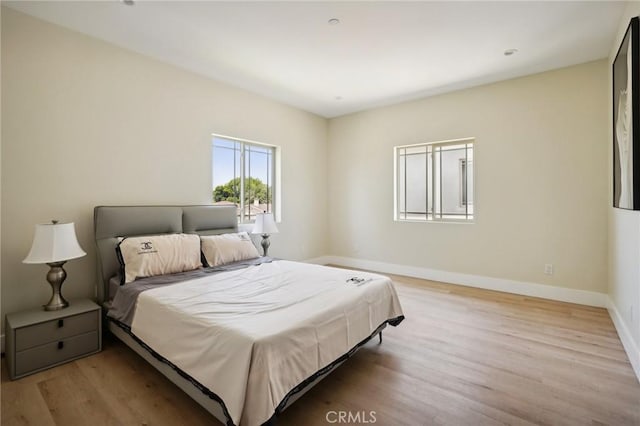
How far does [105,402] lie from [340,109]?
4902 millimetres

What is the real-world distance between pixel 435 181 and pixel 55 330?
4.80 meters

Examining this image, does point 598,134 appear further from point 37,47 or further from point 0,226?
point 0,226

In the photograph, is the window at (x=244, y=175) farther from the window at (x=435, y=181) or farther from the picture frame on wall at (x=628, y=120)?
the picture frame on wall at (x=628, y=120)

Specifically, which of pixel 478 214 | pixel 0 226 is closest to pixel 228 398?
pixel 0 226

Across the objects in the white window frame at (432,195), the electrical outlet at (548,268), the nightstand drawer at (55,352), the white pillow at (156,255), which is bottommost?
the nightstand drawer at (55,352)

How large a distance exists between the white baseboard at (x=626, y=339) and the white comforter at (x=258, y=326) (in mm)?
1662

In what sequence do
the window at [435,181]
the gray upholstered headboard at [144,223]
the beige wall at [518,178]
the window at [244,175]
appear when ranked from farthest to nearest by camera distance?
the window at [435,181], the window at [244,175], the beige wall at [518,178], the gray upholstered headboard at [144,223]

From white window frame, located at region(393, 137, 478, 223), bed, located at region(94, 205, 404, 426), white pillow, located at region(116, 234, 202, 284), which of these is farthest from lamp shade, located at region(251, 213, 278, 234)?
white window frame, located at region(393, 137, 478, 223)

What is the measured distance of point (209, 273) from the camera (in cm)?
284

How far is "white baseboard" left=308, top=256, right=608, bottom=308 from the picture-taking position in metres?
3.57

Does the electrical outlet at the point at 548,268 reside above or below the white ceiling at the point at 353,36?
below

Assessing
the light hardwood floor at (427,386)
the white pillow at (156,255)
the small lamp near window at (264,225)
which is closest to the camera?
the light hardwood floor at (427,386)

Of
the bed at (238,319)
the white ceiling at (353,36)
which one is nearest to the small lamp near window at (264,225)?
the bed at (238,319)

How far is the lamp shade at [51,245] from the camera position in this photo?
2.26 metres
